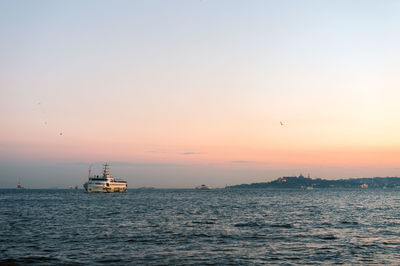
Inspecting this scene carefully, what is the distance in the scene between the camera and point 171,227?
1793 inches

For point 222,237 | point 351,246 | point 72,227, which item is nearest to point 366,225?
point 351,246

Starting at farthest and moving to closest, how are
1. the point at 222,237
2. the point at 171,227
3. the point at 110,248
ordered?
the point at 171,227 < the point at 222,237 < the point at 110,248

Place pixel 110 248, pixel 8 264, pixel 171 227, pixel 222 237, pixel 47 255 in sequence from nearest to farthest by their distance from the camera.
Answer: pixel 8 264 < pixel 47 255 < pixel 110 248 < pixel 222 237 < pixel 171 227

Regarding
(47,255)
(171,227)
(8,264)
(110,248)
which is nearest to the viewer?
(8,264)

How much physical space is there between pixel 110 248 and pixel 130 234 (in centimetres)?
815

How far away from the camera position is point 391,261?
87.1 ft

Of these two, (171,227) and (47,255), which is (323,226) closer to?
(171,227)

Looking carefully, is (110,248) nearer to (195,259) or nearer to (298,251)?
(195,259)

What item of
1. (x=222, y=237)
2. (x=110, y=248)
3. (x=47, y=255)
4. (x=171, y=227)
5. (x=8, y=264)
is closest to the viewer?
(x=8, y=264)

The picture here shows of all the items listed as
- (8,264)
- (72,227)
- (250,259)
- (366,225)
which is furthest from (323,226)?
(8,264)

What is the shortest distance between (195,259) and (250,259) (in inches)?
157

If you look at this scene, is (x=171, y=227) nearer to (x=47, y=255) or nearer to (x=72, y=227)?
(x=72, y=227)

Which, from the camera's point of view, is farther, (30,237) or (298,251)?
(30,237)

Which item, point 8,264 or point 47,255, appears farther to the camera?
point 47,255
